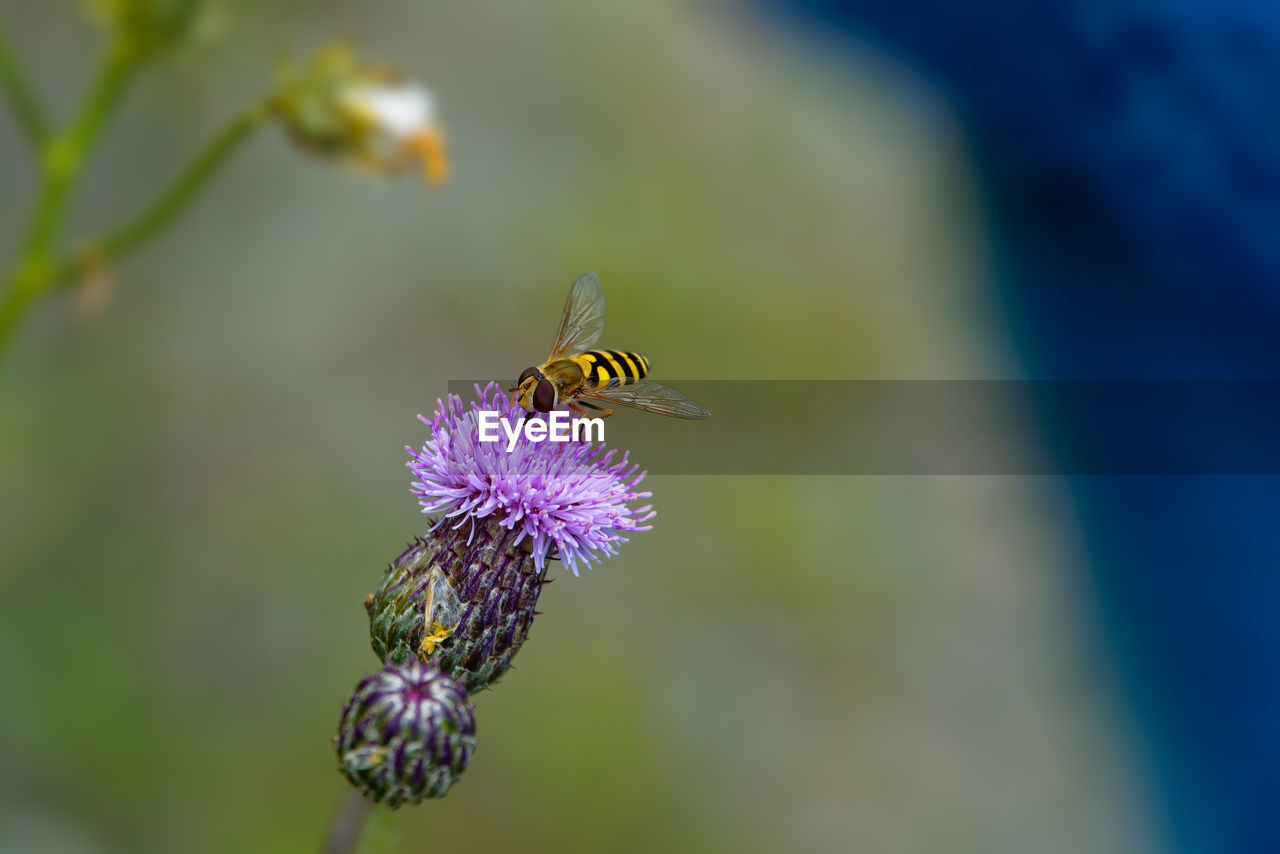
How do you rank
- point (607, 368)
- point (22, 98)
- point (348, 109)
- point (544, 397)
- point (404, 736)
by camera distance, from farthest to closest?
point (348, 109), point (22, 98), point (607, 368), point (544, 397), point (404, 736)

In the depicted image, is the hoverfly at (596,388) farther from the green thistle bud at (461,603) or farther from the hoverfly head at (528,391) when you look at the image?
the green thistle bud at (461,603)

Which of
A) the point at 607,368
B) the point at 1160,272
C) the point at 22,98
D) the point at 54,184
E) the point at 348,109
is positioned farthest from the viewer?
the point at 1160,272

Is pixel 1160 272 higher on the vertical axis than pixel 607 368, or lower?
higher

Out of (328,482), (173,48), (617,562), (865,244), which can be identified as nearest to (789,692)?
(617,562)

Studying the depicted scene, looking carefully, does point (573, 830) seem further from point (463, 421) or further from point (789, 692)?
point (463, 421)

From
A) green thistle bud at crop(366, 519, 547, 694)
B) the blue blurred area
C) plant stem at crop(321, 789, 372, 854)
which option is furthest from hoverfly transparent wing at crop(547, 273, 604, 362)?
the blue blurred area

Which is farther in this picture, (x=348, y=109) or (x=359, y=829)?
(x=348, y=109)

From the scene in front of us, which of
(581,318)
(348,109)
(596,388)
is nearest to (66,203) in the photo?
(348,109)

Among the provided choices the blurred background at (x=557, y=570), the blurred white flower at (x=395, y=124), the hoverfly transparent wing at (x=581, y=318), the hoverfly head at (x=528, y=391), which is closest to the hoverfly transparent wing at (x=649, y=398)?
the hoverfly head at (x=528, y=391)

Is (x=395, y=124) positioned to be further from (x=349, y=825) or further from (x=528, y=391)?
(x=349, y=825)
